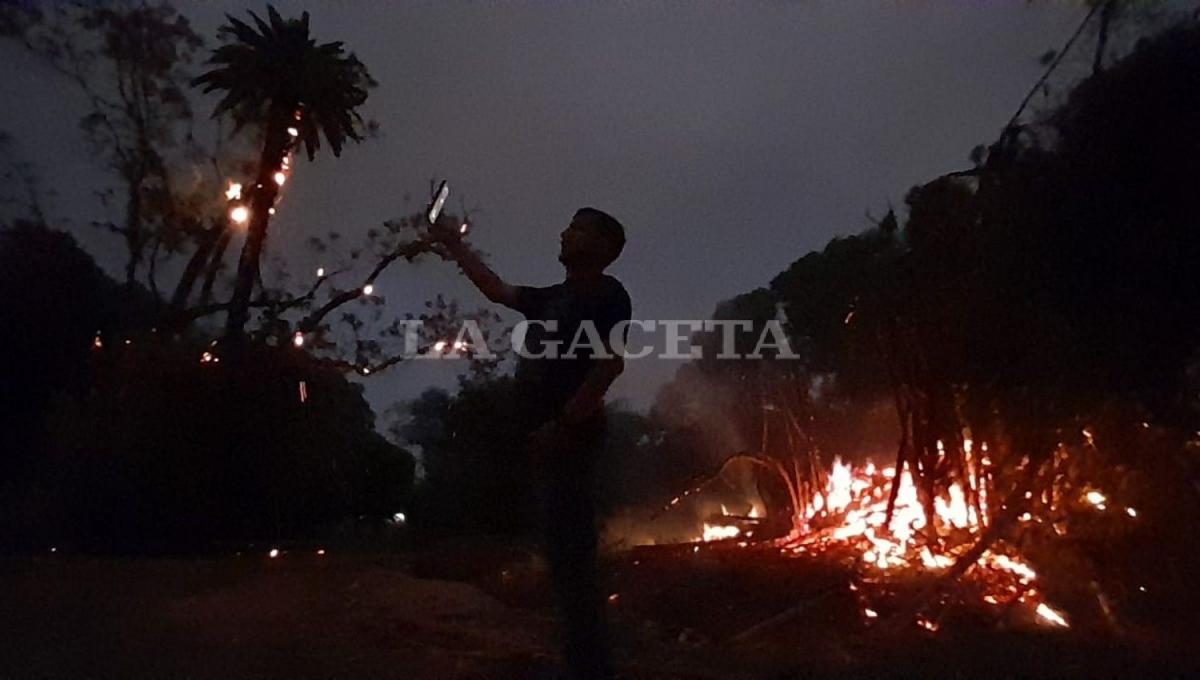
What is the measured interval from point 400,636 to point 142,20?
1579cm

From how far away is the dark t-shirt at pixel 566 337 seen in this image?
4.00 meters

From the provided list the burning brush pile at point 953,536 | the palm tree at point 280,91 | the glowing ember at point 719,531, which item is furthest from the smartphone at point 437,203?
the palm tree at point 280,91

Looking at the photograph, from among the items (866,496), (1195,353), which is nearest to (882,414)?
(866,496)

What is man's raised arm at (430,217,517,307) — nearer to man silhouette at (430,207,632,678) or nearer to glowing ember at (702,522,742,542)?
man silhouette at (430,207,632,678)

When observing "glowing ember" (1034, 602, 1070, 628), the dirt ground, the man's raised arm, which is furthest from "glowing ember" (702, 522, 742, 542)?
the man's raised arm

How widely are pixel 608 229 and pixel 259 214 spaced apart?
53.4 feet

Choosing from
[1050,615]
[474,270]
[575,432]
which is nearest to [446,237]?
[474,270]

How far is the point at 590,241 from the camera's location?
4.21m

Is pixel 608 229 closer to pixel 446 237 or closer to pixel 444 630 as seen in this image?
pixel 446 237

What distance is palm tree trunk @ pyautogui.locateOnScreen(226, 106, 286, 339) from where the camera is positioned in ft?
57.4

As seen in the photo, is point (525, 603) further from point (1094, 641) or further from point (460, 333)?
point (460, 333)

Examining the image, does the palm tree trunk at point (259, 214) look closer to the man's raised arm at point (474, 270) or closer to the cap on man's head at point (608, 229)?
the man's raised arm at point (474, 270)

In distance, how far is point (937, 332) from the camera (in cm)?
764

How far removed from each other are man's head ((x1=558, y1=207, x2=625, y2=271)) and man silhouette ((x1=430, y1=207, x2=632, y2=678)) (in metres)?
0.09
